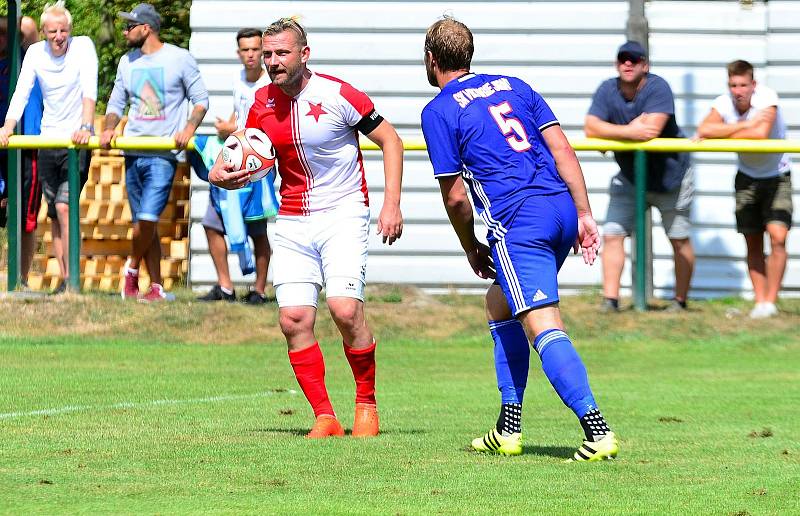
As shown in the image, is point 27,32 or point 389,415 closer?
point 389,415

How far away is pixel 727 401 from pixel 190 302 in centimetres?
567

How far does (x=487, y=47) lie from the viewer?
632 inches

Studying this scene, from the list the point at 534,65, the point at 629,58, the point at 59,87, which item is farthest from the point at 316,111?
the point at 534,65

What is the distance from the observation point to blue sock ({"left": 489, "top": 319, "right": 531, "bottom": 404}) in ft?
24.6

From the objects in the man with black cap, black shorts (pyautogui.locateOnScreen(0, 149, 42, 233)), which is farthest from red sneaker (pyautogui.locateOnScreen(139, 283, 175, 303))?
the man with black cap

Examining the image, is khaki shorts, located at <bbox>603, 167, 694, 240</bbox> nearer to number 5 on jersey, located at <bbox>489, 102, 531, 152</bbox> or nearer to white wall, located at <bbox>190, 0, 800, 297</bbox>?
white wall, located at <bbox>190, 0, 800, 297</bbox>

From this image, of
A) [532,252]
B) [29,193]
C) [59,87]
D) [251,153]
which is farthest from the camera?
[29,193]

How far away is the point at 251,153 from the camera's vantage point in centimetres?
796

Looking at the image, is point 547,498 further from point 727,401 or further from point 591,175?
point 591,175

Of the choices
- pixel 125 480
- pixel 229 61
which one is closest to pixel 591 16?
pixel 229 61

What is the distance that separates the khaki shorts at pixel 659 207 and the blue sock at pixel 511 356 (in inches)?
261

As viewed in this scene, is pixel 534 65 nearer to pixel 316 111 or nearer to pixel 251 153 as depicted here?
pixel 316 111

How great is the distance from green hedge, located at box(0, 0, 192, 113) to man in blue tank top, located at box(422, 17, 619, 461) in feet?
47.0

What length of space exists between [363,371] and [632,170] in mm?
6361
